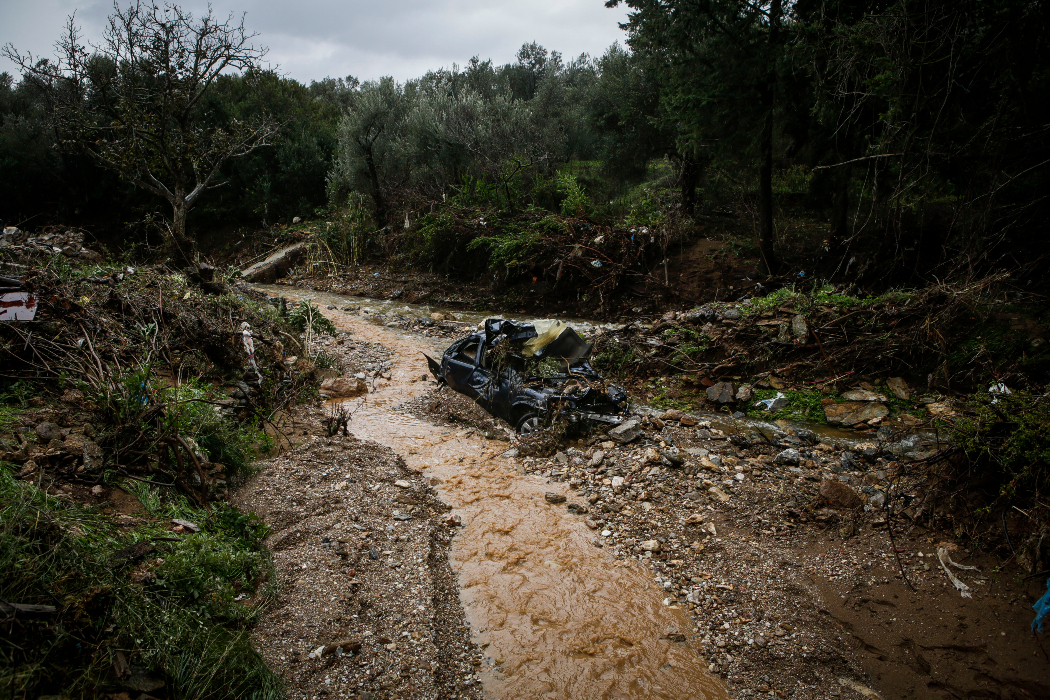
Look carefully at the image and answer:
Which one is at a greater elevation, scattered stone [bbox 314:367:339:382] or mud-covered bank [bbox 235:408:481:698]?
scattered stone [bbox 314:367:339:382]

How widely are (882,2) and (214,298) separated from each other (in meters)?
13.3

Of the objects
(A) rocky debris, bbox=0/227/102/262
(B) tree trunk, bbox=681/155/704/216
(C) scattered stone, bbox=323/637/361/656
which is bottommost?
(C) scattered stone, bbox=323/637/361/656

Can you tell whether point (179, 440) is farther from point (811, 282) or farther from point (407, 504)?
point (811, 282)

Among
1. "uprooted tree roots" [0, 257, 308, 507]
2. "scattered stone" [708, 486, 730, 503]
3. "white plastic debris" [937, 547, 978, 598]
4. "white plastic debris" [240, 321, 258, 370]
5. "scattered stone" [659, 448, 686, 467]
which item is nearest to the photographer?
"white plastic debris" [937, 547, 978, 598]

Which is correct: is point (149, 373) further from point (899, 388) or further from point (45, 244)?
point (899, 388)

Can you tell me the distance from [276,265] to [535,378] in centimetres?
1936

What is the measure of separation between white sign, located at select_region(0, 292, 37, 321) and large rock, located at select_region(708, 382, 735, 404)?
927 centimetres

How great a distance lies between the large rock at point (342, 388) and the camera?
32.4 ft

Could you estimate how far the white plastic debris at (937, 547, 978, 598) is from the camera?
4195 mm

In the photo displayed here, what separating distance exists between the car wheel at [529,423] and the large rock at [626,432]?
109 cm

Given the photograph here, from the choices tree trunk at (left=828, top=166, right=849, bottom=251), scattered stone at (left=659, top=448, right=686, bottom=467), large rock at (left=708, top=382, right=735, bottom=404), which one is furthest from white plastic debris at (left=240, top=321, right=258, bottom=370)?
tree trunk at (left=828, top=166, right=849, bottom=251)

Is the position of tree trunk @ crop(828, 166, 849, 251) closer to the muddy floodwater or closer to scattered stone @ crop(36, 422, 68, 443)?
the muddy floodwater

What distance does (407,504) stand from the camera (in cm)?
599

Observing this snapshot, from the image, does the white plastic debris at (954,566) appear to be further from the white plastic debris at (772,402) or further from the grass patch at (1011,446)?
the white plastic debris at (772,402)
